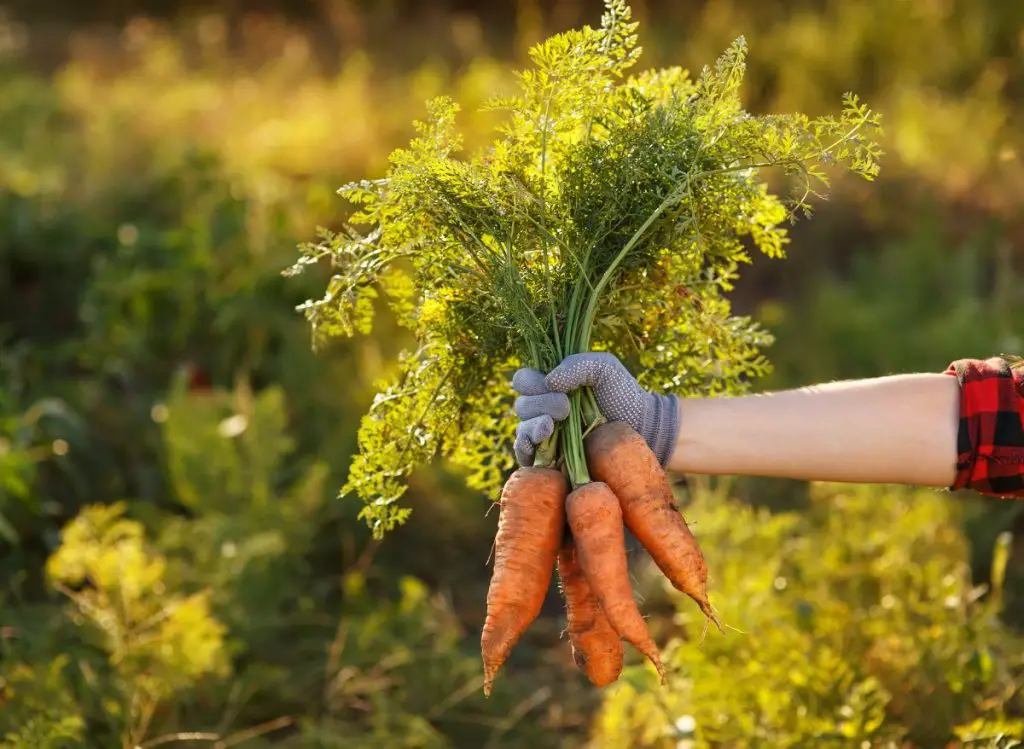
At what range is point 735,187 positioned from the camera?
215 centimetres

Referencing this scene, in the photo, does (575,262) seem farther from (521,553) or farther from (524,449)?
(521,553)

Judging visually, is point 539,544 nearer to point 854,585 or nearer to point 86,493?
point 854,585

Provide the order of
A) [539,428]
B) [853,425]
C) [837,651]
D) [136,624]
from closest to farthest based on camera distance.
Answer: [539,428]
[853,425]
[837,651]
[136,624]

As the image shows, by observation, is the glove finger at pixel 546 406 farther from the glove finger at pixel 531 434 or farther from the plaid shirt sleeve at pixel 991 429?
the plaid shirt sleeve at pixel 991 429

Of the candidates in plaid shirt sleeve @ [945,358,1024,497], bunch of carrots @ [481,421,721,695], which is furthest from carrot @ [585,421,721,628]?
plaid shirt sleeve @ [945,358,1024,497]

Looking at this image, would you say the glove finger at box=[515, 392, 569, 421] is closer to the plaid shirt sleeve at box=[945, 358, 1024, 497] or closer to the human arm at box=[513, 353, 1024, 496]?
the human arm at box=[513, 353, 1024, 496]

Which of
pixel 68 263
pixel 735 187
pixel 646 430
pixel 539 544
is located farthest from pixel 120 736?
pixel 68 263

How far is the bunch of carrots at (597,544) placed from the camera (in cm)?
210

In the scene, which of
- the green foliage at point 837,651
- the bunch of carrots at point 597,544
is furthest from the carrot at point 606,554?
the green foliage at point 837,651

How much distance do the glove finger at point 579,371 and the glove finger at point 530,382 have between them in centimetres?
2

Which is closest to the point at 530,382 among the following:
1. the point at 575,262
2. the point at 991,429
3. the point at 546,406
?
the point at 546,406

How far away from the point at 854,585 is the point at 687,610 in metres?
0.46

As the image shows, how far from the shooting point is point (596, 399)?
86.0 inches

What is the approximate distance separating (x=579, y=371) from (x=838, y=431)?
47cm
